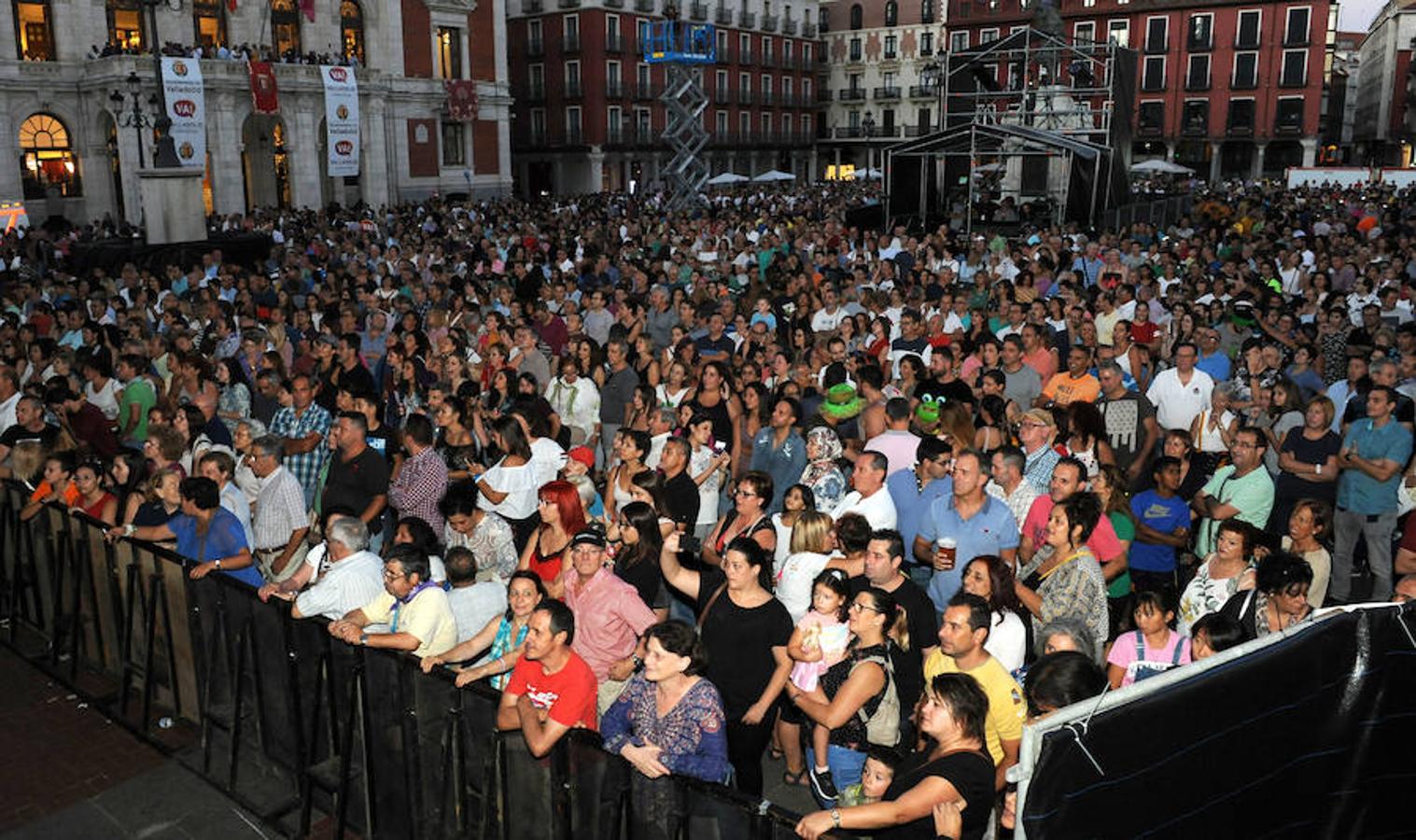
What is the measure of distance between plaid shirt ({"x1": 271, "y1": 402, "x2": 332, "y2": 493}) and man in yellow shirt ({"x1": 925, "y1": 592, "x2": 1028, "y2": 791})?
532cm

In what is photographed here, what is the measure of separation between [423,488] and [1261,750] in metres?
5.05

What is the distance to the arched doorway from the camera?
43.7m

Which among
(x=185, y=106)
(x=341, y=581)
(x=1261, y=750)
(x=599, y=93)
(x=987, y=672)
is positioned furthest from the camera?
(x=599, y=93)

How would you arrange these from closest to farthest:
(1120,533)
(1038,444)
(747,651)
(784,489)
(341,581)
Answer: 1. (747,651)
2. (341,581)
3. (1120,533)
4. (1038,444)
5. (784,489)

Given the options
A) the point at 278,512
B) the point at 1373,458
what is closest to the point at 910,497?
the point at 1373,458

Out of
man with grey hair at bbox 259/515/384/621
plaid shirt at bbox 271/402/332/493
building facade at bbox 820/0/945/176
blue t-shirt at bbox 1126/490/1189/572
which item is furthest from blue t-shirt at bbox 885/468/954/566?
building facade at bbox 820/0/945/176

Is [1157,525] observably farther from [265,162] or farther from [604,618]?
[265,162]

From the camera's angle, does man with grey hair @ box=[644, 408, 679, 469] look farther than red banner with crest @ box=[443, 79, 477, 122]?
No

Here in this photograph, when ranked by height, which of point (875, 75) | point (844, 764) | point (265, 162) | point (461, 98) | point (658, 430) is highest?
point (875, 75)

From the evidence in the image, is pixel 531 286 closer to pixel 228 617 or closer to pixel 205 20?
pixel 228 617

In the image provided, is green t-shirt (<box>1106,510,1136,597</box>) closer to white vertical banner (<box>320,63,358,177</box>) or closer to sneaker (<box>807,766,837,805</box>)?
sneaker (<box>807,766,837,805</box>)

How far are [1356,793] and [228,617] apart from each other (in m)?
5.20

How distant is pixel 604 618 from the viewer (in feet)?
16.8

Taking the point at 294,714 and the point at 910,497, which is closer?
the point at 294,714
